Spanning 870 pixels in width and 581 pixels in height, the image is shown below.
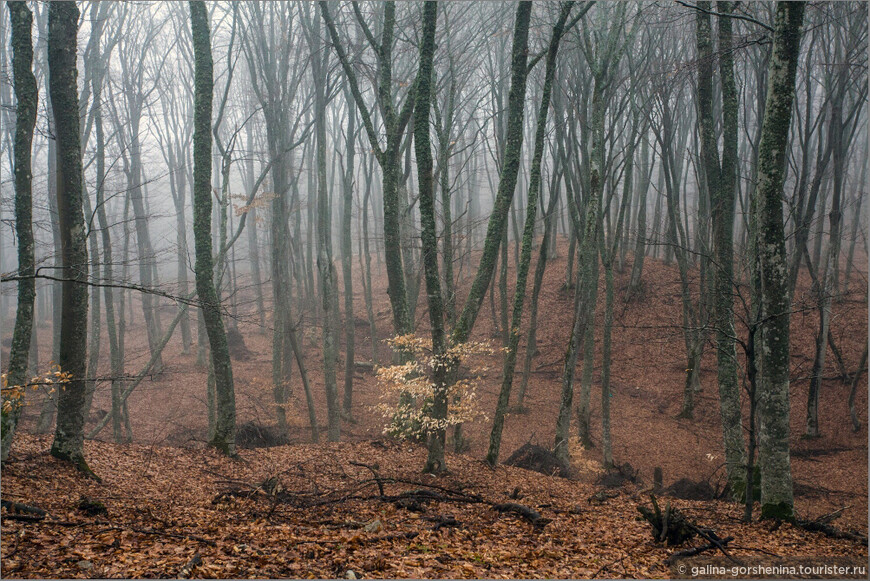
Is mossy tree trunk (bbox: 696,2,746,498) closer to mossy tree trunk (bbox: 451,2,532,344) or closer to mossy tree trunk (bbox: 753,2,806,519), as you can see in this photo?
mossy tree trunk (bbox: 753,2,806,519)

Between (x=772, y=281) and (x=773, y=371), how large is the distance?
1.07m

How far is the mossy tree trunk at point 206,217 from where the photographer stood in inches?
345

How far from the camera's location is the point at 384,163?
9461 millimetres

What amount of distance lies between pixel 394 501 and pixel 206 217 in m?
5.69

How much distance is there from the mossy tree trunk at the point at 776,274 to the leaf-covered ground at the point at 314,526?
591 mm

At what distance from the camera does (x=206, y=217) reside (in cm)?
886

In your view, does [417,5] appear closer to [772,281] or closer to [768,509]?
[772,281]

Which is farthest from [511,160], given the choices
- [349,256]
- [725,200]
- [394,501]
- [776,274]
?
[349,256]

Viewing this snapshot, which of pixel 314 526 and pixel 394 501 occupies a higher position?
pixel 314 526

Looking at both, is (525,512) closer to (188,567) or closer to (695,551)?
(695,551)

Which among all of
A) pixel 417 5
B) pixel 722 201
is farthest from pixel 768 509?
pixel 417 5

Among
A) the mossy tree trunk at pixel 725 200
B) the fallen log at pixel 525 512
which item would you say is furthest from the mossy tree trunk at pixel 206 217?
the mossy tree trunk at pixel 725 200

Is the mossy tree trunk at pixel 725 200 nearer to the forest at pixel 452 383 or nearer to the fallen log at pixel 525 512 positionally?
the forest at pixel 452 383

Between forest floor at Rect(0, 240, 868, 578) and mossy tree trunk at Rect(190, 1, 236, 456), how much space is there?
2.34 ft
